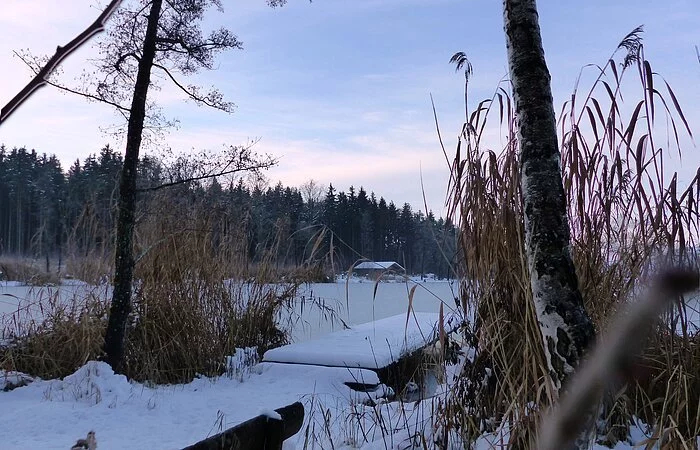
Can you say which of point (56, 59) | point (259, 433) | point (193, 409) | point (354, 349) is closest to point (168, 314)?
point (193, 409)

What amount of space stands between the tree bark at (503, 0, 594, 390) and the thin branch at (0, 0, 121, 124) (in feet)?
5.17

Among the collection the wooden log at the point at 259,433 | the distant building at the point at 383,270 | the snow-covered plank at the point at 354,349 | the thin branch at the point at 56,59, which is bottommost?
the snow-covered plank at the point at 354,349

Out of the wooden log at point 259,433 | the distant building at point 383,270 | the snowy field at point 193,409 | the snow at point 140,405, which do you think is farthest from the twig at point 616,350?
the snow at point 140,405

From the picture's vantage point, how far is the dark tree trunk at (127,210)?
4.88 metres

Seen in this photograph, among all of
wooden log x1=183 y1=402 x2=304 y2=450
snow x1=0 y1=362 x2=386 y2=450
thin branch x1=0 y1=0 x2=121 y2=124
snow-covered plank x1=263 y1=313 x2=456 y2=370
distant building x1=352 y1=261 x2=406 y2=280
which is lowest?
snow x1=0 y1=362 x2=386 y2=450

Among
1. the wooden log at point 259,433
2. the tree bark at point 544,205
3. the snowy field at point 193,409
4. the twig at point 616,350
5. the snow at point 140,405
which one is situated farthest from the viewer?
the snow at point 140,405

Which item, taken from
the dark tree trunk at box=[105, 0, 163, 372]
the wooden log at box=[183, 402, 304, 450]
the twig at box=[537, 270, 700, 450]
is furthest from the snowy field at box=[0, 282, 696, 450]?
the twig at box=[537, 270, 700, 450]

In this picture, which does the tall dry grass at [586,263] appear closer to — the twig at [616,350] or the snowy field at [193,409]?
the snowy field at [193,409]

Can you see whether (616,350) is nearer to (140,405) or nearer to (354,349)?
(140,405)

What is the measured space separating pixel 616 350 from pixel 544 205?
1663mm

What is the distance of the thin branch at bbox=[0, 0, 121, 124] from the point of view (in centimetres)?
37

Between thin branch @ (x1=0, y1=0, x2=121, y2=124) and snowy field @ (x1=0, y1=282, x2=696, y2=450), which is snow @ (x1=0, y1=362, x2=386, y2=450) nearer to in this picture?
snowy field @ (x1=0, y1=282, x2=696, y2=450)

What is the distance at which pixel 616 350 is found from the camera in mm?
203

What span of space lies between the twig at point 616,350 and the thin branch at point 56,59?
1.19 ft
